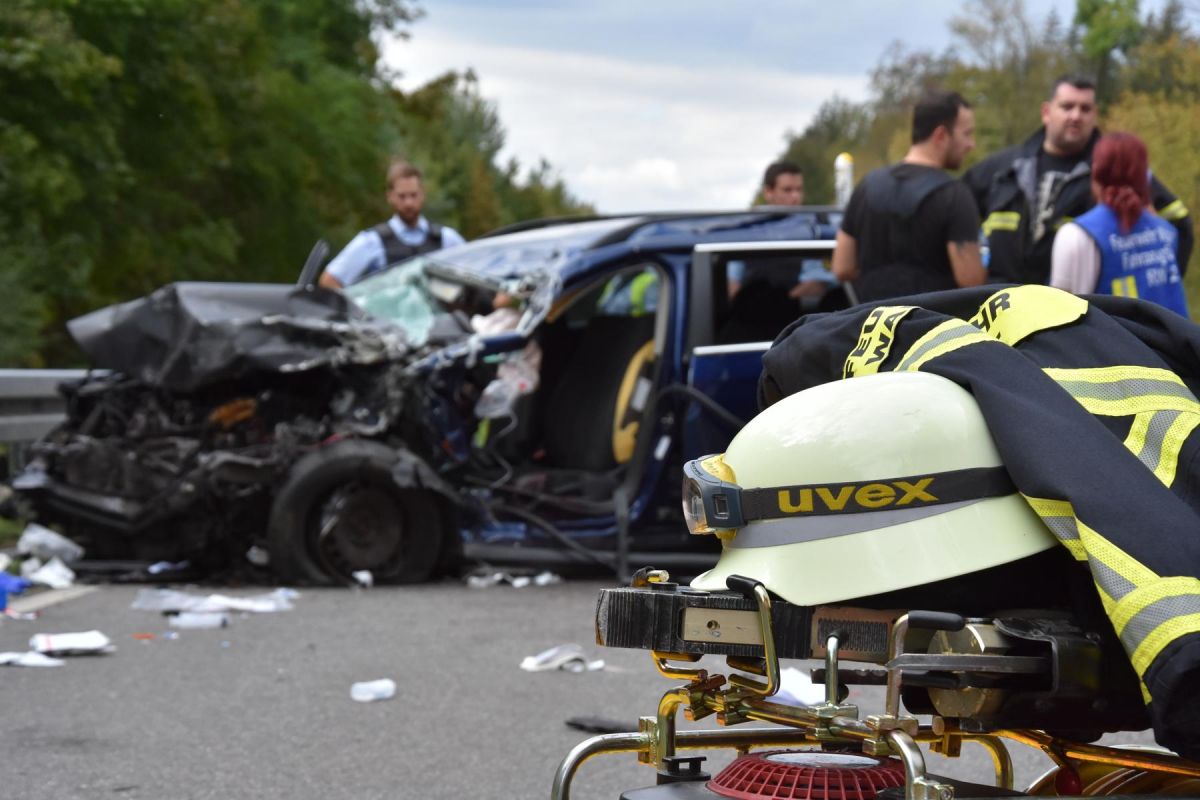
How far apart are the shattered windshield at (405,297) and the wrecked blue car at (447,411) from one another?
55 mm

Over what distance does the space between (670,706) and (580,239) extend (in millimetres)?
6694

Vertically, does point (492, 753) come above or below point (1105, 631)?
below

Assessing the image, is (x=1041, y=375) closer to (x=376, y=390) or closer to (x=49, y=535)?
(x=376, y=390)

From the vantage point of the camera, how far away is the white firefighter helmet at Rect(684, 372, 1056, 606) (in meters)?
2.73

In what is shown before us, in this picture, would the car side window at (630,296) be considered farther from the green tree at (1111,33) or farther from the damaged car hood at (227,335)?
the green tree at (1111,33)

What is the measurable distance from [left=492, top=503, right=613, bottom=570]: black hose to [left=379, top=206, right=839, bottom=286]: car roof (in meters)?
1.20

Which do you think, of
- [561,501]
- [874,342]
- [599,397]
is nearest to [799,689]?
[874,342]

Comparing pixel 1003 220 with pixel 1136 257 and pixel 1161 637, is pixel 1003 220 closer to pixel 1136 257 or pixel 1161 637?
pixel 1136 257

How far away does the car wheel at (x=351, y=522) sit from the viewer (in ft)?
30.1

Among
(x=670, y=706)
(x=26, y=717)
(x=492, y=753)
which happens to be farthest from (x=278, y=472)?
(x=670, y=706)

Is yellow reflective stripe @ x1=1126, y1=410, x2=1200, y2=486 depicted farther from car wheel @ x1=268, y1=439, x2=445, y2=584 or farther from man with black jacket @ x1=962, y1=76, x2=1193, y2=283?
car wheel @ x1=268, y1=439, x2=445, y2=584

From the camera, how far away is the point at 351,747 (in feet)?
18.0

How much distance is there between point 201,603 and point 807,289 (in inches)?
132

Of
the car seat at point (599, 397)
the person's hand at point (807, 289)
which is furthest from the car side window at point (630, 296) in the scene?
the person's hand at point (807, 289)
